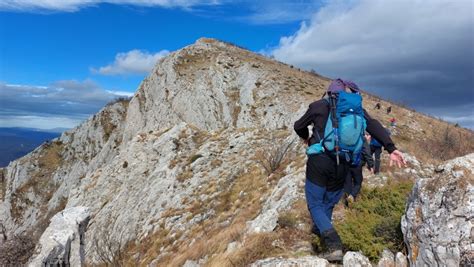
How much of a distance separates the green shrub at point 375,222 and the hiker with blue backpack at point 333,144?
81cm

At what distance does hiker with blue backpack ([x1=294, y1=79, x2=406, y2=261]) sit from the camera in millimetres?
6570

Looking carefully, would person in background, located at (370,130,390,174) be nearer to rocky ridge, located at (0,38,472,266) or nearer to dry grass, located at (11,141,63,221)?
rocky ridge, located at (0,38,472,266)

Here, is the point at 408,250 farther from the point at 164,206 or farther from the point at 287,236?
the point at 164,206

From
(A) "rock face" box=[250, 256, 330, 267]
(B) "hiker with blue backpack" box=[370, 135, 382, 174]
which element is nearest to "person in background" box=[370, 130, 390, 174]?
(B) "hiker with blue backpack" box=[370, 135, 382, 174]

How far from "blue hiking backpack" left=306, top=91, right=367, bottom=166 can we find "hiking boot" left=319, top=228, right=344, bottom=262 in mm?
1343

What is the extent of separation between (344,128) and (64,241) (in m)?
10.9

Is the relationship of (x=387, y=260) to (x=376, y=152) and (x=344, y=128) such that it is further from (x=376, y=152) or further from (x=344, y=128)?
(x=376, y=152)

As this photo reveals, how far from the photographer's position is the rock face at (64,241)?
12.6 m

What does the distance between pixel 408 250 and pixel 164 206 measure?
1529 cm

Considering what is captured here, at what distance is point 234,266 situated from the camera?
26.5 ft

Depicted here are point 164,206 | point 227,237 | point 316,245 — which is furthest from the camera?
point 164,206

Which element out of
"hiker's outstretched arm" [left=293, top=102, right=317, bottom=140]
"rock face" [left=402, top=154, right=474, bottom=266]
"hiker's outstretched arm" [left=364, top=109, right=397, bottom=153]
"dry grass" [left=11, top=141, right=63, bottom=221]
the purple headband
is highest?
the purple headband

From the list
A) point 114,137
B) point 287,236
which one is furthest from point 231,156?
point 114,137

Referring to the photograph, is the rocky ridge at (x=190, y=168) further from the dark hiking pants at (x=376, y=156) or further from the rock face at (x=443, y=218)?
the rock face at (x=443, y=218)
